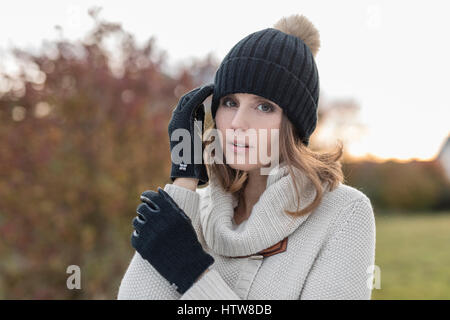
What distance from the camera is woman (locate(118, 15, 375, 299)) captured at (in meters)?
1.55

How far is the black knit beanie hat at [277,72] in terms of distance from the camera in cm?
172

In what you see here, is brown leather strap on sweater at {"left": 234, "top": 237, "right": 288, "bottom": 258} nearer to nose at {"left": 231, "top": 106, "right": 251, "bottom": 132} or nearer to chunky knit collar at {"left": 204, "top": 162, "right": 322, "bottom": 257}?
chunky knit collar at {"left": 204, "top": 162, "right": 322, "bottom": 257}

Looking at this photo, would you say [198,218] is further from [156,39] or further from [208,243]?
[156,39]

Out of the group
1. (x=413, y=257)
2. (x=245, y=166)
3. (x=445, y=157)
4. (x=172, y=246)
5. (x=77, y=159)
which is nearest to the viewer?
(x=172, y=246)

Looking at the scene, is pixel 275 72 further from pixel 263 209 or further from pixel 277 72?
pixel 263 209

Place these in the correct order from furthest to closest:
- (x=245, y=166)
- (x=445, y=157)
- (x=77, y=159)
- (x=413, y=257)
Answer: (x=445, y=157) < (x=413, y=257) < (x=77, y=159) < (x=245, y=166)

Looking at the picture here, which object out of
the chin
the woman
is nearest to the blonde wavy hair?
the woman

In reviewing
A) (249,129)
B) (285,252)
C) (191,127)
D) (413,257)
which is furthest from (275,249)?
(413,257)

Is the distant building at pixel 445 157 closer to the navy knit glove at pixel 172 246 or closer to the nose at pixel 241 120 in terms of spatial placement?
the nose at pixel 241 120

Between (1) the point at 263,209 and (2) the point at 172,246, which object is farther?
(1) the point at 263,209

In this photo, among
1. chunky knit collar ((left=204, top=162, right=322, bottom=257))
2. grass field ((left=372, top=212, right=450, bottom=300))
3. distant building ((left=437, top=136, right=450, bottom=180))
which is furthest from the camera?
distant building ((left=437, top=136, right=450, bottom=180))

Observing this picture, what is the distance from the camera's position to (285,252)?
66.1 inches

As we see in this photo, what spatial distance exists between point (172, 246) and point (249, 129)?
1.73 feet
